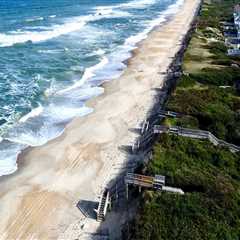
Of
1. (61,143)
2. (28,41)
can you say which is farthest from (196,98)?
(28,41)

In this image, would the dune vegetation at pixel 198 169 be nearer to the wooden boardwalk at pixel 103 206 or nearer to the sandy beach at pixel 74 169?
the wooden boardwalk at pixel 103 206

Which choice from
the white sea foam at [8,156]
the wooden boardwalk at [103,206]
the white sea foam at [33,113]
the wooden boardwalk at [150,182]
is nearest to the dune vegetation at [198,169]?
the wooden boardwalk at [150,182]

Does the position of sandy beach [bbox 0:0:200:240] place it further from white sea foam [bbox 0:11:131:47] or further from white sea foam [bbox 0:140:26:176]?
white sea foam [bbox 0:11:131:47]

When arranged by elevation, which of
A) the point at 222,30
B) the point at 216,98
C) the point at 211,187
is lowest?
the point at 222,30

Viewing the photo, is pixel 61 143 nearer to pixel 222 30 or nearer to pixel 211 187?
pixel 211 187

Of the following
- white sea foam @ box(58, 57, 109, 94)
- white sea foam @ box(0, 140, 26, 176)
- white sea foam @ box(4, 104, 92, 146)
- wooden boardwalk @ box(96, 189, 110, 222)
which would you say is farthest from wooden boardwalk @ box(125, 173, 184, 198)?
white sea foam @ box(58, 57, 109, 94)
